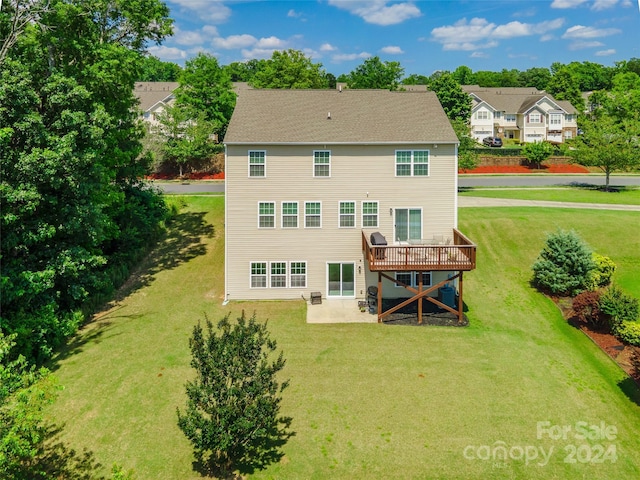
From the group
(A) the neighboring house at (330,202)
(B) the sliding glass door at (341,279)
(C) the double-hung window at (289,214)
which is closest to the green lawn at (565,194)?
(A) the neighboring house at (330,202)

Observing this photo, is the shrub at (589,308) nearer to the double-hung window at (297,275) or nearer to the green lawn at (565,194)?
the double-hung window at (297,275)

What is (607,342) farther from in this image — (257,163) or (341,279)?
(257,163)

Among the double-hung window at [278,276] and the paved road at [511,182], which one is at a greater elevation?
the paved road at [511,182]

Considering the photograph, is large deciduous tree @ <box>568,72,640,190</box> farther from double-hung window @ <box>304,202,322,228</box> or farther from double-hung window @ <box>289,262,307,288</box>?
double-hung window @ <box>289,262,307,288</box>

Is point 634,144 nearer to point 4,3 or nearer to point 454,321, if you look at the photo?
point 454,321

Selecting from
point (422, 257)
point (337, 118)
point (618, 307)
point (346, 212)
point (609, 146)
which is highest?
point (609, 146)

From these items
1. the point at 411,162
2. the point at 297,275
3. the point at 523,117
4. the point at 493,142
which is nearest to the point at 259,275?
the point at 297,275

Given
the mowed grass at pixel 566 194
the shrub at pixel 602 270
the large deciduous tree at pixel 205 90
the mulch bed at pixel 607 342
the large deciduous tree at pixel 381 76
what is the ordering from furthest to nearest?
the large deciduous tree at pixel 381 76 → the large deciduous tree at pixel 205 90 → the mowed grass at pixel 566 194 → the shrub at pixel 602 270 → the mulch bed at pixel 607 342
